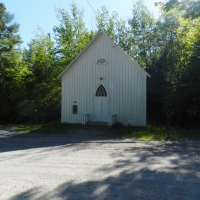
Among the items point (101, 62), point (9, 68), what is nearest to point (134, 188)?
point (101, 62)

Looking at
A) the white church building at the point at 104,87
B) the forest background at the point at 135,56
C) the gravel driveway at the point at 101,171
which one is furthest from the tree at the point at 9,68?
the gravel driveway at the point at 101,171

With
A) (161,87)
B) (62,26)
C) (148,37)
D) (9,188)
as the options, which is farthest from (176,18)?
(9,188)

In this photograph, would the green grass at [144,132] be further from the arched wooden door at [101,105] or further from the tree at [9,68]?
the tree at [9,68]

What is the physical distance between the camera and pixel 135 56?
109 feet

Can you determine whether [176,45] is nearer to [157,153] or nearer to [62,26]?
[62,26]

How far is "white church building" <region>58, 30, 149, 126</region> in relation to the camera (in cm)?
1731

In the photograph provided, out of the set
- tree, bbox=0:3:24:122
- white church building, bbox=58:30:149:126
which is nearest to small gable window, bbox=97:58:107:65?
white church building, bbox=58:30:149:126

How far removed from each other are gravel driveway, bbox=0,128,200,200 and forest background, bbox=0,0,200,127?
8.47 m

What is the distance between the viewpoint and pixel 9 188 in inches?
208

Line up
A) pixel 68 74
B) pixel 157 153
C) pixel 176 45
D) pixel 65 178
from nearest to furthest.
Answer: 1. pixel 65 178
2. pixel 157 153
3. pixel 68 74
4. pixel 176 45

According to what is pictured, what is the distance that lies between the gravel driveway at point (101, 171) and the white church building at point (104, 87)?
6375 millimetres

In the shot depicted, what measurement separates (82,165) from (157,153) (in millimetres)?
3111

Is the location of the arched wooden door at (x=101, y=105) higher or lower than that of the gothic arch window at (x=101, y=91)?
lower

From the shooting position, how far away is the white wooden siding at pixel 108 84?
17.3 metres
